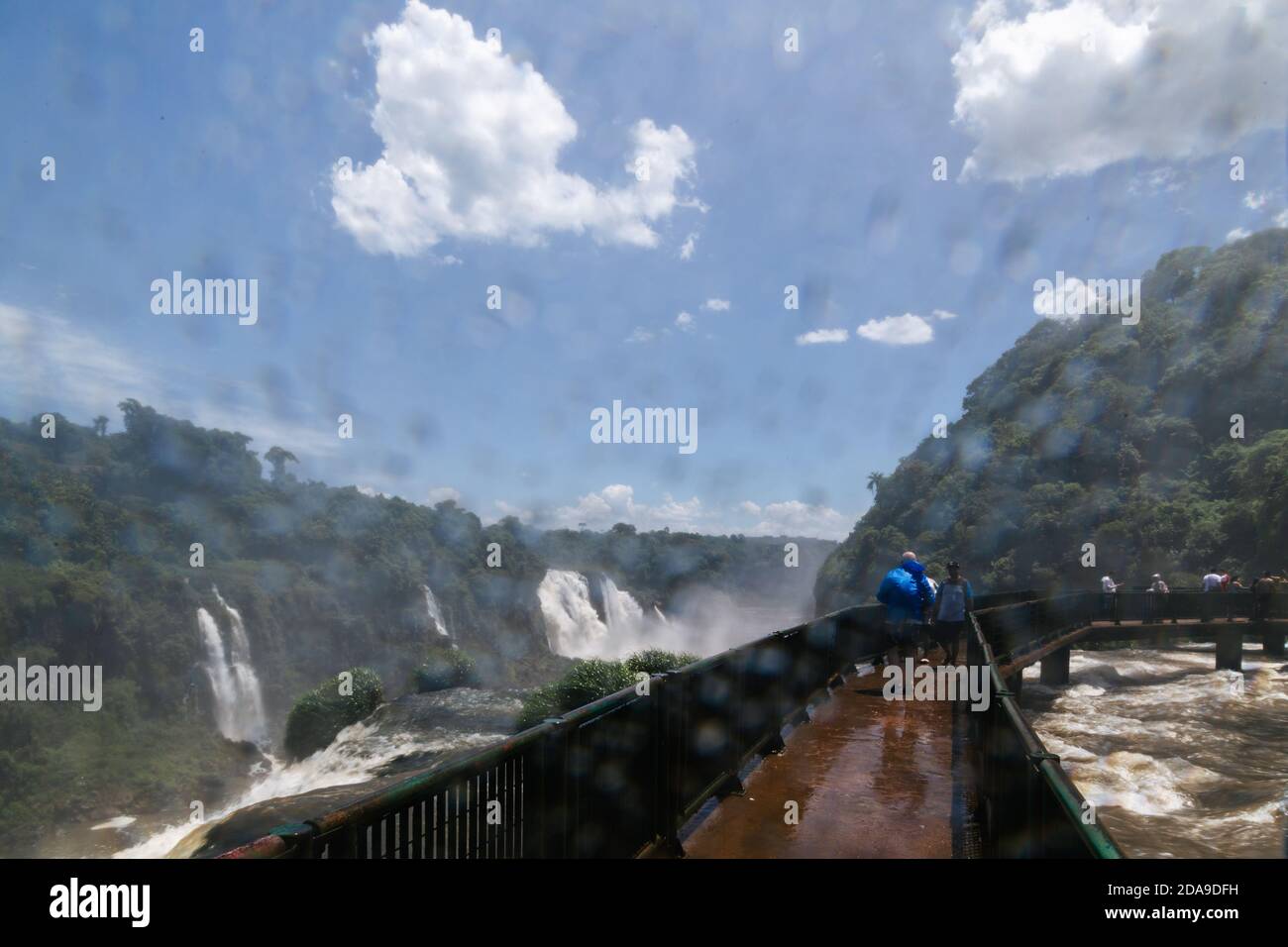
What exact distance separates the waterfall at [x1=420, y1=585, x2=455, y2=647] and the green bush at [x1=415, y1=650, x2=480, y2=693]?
43419 mm

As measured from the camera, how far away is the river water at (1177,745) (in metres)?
12.3

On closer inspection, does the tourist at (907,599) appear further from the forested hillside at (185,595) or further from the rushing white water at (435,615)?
the rushing white water at (435,615)

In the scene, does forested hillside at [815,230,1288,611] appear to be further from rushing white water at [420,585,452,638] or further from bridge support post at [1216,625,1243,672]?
rushing white water at [420,585,452,638]

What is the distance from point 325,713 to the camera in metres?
28.2

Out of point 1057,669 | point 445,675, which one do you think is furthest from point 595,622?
point 1057,669

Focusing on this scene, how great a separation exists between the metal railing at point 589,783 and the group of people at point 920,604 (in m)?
2.81

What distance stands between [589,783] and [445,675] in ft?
97.4

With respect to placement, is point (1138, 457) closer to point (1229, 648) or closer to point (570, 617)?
point (1229, 648)

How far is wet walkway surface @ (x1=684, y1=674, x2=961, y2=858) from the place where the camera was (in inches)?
208

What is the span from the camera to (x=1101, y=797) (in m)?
13.5

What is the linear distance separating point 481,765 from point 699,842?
2.74m
